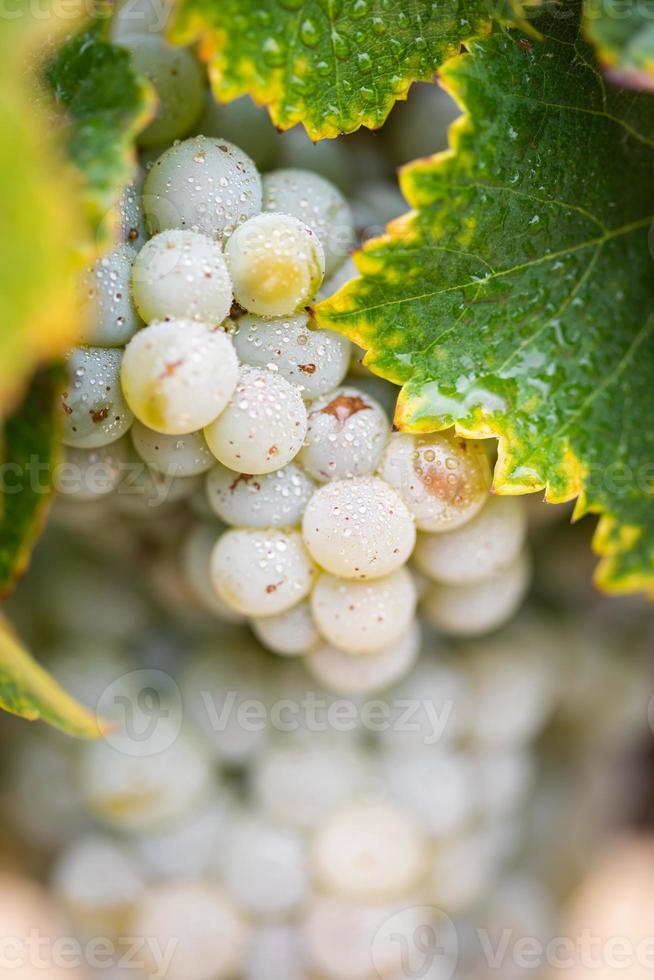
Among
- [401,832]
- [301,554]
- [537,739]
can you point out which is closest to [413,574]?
[301,554]

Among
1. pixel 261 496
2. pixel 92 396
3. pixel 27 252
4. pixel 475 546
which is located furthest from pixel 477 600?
pixel 27 252

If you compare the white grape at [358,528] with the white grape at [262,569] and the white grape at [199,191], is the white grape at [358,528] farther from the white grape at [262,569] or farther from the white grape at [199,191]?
the white grape at [199,191]

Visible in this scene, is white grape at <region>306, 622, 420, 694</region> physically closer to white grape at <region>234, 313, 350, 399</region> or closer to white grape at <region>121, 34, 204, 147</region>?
white grape at <region>234, 313, 350, 399</region>

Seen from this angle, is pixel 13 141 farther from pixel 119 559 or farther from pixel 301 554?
pixel 119 559

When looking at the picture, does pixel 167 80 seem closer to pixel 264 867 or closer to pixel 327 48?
pixel 327 48

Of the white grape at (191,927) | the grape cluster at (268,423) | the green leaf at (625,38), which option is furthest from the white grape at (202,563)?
the green leaf at (625,38)

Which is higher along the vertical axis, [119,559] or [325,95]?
[325,95]

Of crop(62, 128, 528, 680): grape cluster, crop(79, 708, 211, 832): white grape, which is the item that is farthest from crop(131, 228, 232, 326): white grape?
crop(79, 708, 211, 832): white grape
